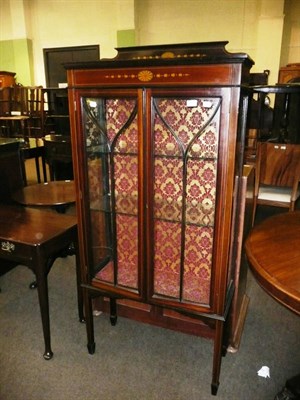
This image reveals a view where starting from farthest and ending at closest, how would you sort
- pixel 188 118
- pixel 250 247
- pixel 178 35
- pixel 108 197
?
pixel 178 35 < pixel 108 197 < pixel 188 118 < pixel 250 247

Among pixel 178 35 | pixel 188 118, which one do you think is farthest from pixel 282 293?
pixel 178 35

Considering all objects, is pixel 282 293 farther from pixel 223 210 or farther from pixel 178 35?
pixel 178 35

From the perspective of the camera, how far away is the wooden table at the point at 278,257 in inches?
35.7

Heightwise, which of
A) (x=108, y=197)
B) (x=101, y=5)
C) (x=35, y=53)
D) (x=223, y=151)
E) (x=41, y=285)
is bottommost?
(x=41, y=285)

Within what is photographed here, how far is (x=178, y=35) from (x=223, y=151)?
614cm

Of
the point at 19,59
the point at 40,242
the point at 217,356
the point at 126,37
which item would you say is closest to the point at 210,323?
the point at 217,356

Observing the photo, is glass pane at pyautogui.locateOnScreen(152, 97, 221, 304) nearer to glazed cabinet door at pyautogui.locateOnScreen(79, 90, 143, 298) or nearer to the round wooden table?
glazed cabinet door at pyautogui.locateOnScreen(79, 90, 143, 298)

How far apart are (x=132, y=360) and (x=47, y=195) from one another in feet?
4.06

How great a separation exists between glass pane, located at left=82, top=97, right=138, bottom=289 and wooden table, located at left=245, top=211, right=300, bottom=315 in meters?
0.55

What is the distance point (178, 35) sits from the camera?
21.2 feet

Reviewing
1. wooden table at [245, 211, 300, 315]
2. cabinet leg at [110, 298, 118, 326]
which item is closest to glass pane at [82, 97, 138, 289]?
cabinet leg at [110, 298, 118, 326]

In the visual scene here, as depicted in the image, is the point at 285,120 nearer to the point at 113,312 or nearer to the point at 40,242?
the point at 113,312

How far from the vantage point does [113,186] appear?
4.74 feet

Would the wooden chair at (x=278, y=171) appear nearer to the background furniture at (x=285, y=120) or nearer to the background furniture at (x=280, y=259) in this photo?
the background furniture at (x=285, y=120)
